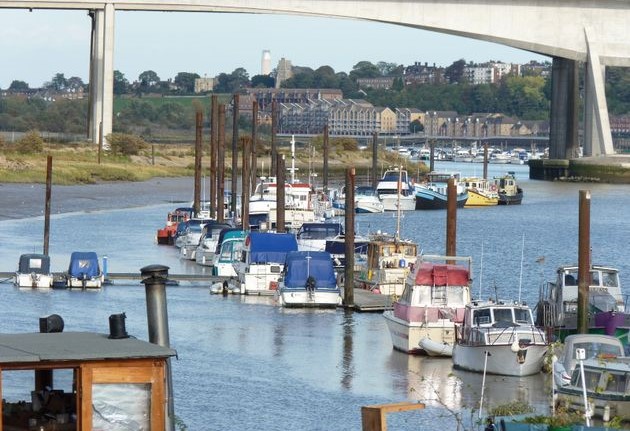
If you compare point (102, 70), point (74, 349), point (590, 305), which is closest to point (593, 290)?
point (590, 305)

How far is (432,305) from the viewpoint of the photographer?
29.6 metres

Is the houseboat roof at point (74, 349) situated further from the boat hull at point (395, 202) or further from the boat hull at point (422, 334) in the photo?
the boat hull at point (395, 202)

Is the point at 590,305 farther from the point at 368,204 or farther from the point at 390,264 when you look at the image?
the point at 368,204

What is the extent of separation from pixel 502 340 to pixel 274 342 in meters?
6.25

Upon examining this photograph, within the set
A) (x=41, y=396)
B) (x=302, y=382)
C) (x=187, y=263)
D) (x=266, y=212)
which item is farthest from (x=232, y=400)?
(x=266, y=212)

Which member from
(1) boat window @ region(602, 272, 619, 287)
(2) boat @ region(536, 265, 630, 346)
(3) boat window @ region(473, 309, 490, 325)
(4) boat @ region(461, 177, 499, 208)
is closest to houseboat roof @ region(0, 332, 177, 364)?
(3) boat window @ region(473, 309, 490, 325)

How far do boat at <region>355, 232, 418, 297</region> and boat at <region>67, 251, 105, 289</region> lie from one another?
6.38m

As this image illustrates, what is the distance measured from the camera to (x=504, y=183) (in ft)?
302

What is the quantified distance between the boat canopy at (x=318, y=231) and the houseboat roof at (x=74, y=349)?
113 feet

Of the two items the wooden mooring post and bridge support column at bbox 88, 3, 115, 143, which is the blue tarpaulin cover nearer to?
the wooden mooring post

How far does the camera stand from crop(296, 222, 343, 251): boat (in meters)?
46.2

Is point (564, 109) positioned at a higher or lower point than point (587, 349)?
higher

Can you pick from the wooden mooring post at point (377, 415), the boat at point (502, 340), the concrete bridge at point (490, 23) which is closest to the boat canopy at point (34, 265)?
the boat at point (502, 340)

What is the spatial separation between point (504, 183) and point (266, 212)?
37.8 m
